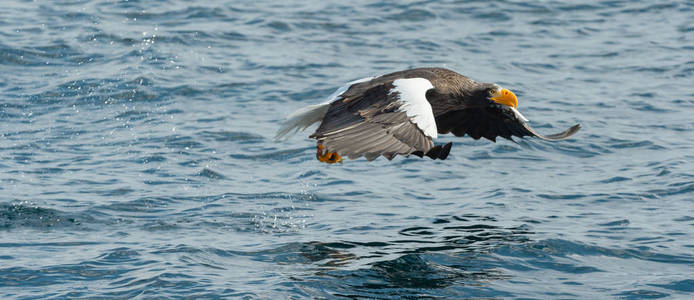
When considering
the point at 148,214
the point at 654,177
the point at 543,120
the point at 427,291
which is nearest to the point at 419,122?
the point at 427,291

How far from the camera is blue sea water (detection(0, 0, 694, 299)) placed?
7.61 m

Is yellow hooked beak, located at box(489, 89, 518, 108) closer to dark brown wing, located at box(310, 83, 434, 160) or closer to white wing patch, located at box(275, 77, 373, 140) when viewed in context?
white wing patch, located at box(275, 77, 373, 140)

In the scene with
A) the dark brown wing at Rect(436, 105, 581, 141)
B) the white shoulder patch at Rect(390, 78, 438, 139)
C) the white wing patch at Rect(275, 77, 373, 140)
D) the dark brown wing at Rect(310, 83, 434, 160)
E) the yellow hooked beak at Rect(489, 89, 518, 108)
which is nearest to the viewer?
the dark brown wing at Rect(310, 83, 434, 160)

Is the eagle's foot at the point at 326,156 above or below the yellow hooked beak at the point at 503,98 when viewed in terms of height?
below

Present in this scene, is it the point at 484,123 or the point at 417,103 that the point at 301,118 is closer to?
the point at 417,103

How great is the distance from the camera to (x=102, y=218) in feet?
29.3

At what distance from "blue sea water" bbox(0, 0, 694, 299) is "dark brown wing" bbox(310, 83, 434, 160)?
970 millimetres

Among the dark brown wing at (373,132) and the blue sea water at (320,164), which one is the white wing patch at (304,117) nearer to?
the dark brown wing at (373,132)

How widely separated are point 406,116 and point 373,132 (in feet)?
0.96

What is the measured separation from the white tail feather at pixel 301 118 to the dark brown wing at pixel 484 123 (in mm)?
1168

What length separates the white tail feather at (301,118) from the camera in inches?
339

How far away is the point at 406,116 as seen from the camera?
24.6 feet

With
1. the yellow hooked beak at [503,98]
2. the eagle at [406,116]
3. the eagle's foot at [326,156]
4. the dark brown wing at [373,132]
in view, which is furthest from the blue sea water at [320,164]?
the yellow hooked beak at [503,98]

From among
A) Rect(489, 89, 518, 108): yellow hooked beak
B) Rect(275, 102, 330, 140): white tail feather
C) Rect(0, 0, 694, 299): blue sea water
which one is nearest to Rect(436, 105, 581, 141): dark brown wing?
Rect(489, 89, 518, 108): yellow hooked beak
